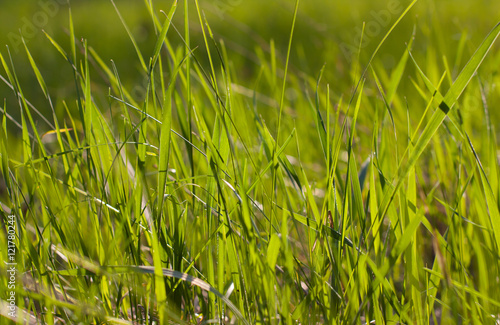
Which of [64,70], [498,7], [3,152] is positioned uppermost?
[498,7]

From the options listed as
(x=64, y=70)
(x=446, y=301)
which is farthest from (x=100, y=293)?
(x=64, y=70)

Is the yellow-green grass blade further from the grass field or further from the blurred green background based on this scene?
the blurred green background

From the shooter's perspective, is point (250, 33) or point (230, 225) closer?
point (230, 225)

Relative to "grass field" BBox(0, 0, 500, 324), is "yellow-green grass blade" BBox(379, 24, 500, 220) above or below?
above

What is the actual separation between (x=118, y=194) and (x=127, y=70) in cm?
243

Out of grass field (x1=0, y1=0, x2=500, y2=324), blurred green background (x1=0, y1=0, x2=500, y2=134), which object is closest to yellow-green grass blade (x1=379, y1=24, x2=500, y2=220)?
grass field (x1=0, y1=0, x2=500, y2=324)

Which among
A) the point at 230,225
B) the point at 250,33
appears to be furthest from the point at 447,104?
the point at 250,33

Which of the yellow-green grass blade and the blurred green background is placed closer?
the yellow-green grass blade

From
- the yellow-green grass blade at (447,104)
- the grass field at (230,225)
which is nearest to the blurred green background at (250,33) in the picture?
the grass field at (230,225)

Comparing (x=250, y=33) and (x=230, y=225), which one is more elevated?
(x=250, y=33)

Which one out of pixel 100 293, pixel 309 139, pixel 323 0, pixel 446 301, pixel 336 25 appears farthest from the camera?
pixel 323 0

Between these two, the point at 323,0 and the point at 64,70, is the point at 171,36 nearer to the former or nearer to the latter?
the point at 64,70

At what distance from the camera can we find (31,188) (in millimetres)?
633

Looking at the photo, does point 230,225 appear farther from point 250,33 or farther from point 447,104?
point 250,33
